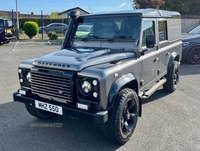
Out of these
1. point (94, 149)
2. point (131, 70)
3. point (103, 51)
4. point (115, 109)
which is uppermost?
point (103, 51)

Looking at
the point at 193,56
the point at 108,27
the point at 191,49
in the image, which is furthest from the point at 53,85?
the point at 193,56

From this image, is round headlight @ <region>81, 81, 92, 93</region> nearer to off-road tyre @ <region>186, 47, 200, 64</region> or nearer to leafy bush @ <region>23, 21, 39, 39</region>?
off-road tyre @ <region>186, 47, 200, 64</region>

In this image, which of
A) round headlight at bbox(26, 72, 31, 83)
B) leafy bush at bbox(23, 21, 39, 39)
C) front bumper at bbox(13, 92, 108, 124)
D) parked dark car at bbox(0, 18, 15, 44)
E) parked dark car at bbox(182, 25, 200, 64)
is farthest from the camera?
leafy bush at bbox(23, 21, 39, 39)

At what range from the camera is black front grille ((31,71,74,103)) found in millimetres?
2846

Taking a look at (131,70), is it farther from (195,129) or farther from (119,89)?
Answer: (195,129)

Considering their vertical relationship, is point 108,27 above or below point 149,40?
above

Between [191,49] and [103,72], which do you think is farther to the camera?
[191,49]

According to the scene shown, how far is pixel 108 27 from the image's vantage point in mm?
3949

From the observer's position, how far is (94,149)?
3.10 m

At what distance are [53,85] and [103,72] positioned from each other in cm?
77

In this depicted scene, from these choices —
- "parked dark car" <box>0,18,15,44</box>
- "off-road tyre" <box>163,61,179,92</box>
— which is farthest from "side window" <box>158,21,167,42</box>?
A: "parked dark car" <box>0,18,15,44</box>

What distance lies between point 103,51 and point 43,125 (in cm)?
173

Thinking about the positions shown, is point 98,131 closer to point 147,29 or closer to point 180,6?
point 147,29

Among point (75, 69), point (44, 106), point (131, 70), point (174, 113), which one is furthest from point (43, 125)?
point (174, 113)
